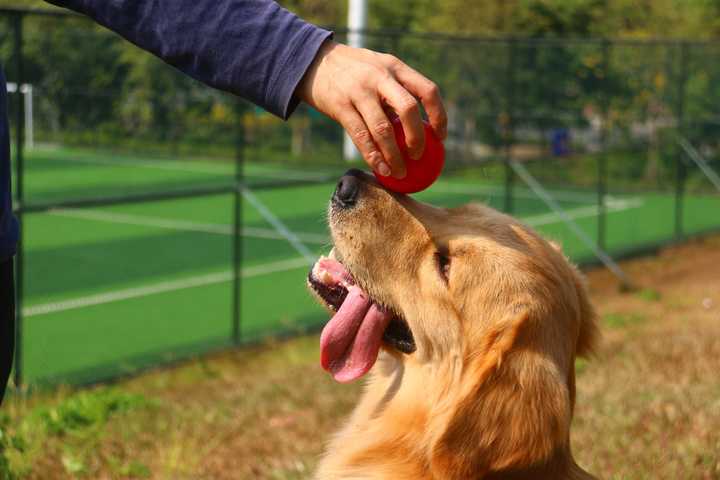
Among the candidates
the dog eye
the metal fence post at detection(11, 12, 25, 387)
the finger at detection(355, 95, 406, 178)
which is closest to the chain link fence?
the metal fence post at detection(11, 12, 25, 387)

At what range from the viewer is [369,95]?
2551mm

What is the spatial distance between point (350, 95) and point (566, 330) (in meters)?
1.33

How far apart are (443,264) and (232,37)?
50.3 inches

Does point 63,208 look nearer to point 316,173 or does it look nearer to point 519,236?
point 316,173

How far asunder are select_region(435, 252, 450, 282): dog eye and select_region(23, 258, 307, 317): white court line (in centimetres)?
721

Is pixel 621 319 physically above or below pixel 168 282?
above

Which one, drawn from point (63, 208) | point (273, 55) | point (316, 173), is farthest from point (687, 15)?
Result: point (273, 55)

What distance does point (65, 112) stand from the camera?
976 cm

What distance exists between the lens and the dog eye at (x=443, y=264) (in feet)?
11.6

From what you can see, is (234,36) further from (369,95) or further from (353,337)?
(353,337)

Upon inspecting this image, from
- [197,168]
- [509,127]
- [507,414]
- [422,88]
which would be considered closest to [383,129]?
[422,88]

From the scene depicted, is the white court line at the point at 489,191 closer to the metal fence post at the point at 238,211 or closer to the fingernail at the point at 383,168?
the metal fence post at the point at 238,211

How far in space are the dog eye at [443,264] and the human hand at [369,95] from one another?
0.94 metres

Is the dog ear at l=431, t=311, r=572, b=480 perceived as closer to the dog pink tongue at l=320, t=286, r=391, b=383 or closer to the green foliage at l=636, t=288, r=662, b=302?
the dog pink tongue at l=320, t=286, r=391, b=383
